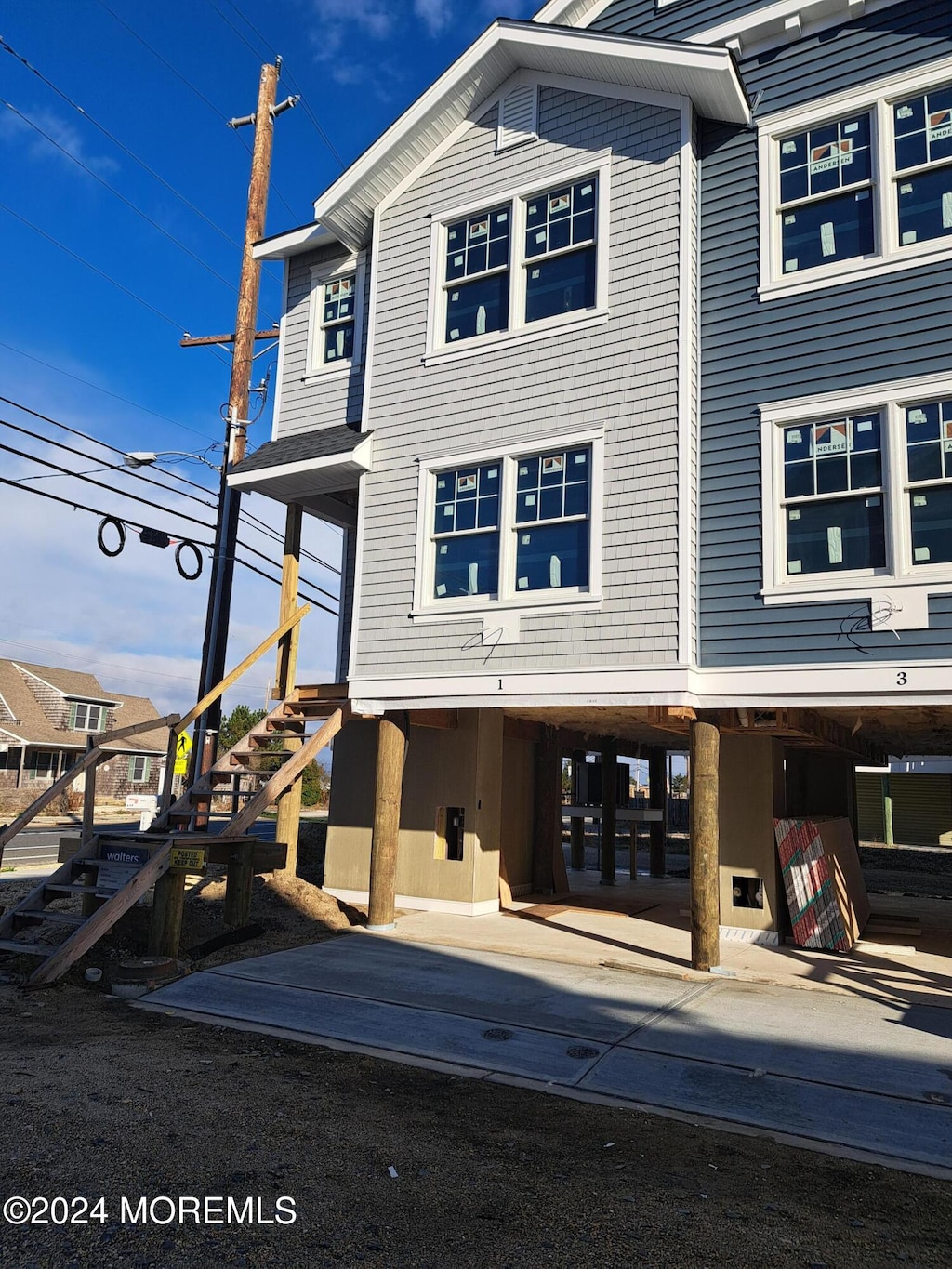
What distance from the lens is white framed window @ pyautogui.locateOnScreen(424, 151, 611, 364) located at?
410 inches

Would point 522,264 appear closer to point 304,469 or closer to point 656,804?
point 304,469

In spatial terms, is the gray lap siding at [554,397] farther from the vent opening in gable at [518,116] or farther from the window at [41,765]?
the window at [41,765]

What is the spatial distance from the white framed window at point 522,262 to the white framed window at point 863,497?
2.77 m

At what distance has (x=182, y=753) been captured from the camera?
1301 centimetres

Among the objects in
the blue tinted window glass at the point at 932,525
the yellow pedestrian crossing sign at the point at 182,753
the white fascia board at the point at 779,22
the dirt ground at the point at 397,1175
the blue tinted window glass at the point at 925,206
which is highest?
the white fascia board at the point at 779,22

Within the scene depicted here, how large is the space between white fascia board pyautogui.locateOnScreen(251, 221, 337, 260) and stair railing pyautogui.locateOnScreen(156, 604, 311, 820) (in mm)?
5431

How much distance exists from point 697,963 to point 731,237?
7.72 meters

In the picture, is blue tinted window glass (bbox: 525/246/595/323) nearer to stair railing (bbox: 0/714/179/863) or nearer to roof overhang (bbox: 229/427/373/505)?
roof overhang (bbox: 229/427/373/505)

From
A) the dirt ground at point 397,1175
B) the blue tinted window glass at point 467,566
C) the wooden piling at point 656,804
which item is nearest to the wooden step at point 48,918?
the dirt ground at point 397,1175

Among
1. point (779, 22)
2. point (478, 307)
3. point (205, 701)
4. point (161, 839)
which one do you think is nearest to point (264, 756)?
point (205, 701)

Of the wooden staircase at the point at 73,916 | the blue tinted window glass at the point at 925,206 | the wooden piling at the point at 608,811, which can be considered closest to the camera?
the wooden staircase at the point at 73,916

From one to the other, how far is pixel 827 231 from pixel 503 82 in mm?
4789

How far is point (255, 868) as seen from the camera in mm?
10500

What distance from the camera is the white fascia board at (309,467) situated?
11.5 m
